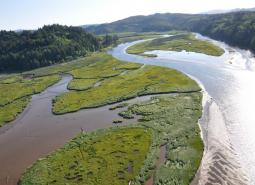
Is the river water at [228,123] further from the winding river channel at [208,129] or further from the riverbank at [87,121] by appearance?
the riverbank at [87,121]

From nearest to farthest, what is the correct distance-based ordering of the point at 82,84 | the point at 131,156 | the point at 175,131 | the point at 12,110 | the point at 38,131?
the point at 131,156, the point at 175,131, the point at 38,131, the point at 12,110, the point at 82,84

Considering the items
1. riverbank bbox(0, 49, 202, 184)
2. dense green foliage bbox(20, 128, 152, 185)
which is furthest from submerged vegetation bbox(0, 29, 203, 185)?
riverbank bbox(0, 49, 202, 184)

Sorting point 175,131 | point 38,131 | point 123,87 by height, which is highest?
point 175,131

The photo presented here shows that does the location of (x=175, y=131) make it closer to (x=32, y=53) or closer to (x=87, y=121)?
(x=87, y=121)

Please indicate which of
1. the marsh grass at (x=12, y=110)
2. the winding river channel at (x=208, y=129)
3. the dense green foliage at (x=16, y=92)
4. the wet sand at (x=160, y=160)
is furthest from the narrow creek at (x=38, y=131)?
the wet sand at (x=160, y=160)

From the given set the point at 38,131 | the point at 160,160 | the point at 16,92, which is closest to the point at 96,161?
the point at 160,160

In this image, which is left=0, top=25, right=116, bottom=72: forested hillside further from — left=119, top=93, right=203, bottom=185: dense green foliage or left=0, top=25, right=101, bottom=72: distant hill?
left=119, top=93, right=203, bottom=185: dense green foliage
